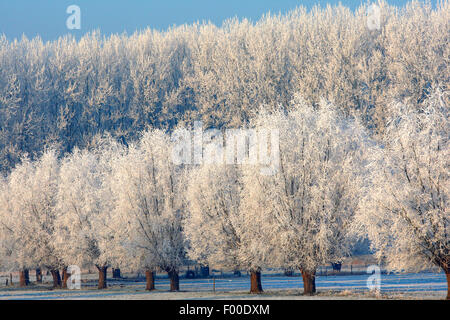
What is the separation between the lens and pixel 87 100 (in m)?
70.5

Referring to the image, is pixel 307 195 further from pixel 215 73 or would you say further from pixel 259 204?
pixel 215 73

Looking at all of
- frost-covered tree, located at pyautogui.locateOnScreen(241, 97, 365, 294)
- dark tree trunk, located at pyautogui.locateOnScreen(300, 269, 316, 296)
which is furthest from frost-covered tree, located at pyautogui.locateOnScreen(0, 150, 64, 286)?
dark tree trunk, located at pyautogui.locateOnScreen(300, 269, 316, 296)

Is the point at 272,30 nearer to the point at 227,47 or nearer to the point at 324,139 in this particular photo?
the point at 227,47

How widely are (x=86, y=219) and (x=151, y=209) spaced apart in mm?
7722

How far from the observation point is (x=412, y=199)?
29812 mm

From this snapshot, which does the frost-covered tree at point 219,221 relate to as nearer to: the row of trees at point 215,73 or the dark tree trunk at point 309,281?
the dark tree trunk at point 309,281

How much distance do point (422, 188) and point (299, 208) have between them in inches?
312

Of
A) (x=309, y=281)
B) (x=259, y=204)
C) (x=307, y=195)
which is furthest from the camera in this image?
(x=259, y=204)

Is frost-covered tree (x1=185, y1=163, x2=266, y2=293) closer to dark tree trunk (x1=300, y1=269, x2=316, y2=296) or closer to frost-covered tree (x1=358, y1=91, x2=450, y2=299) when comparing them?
dark tree trunk (x1=300, y1=269, x2=316, y2=296)

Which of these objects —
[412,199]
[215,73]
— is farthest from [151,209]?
[215,73]

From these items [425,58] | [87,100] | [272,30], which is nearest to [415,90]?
[425,58]

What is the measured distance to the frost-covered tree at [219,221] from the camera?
38.3 metres

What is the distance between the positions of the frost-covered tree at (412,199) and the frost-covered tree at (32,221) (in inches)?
1109

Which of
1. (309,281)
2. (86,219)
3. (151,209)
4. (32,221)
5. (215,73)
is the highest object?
(215,73)
